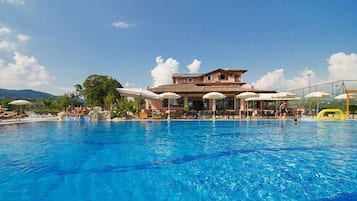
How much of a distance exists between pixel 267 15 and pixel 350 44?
13822 mm

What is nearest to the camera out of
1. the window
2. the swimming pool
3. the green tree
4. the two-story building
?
the swimming pool

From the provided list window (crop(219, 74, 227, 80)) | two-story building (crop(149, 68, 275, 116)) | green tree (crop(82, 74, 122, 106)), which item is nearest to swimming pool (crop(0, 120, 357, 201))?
two-story building (crop(149, 68, 275, 116))

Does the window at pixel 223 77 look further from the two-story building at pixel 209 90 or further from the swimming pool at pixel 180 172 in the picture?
the swimming pool at pixel 180 172

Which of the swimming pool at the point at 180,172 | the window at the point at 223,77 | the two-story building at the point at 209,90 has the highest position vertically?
the window at the point at 223,77

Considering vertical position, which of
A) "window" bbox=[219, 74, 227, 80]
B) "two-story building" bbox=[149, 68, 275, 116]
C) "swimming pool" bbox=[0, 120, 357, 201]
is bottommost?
"swimming pool" bbox=[0, 120, 357, 201]

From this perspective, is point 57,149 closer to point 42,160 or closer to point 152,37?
point 42,160

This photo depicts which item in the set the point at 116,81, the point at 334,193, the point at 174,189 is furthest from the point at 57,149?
the point at 116,81

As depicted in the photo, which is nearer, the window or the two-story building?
the two-story building

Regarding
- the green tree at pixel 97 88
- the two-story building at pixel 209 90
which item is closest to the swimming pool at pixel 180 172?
the two-story building at pixel 209 90

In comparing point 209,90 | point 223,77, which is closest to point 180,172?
point 209,90

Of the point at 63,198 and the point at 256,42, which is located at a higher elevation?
the point at 256,42

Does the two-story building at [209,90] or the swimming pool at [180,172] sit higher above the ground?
the two-story building at [209,90]

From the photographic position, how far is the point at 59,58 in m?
19.8

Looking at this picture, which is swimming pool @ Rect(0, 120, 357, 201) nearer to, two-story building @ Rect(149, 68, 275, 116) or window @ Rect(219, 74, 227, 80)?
two-story building @ Rect(149, 68, 275, 116)
